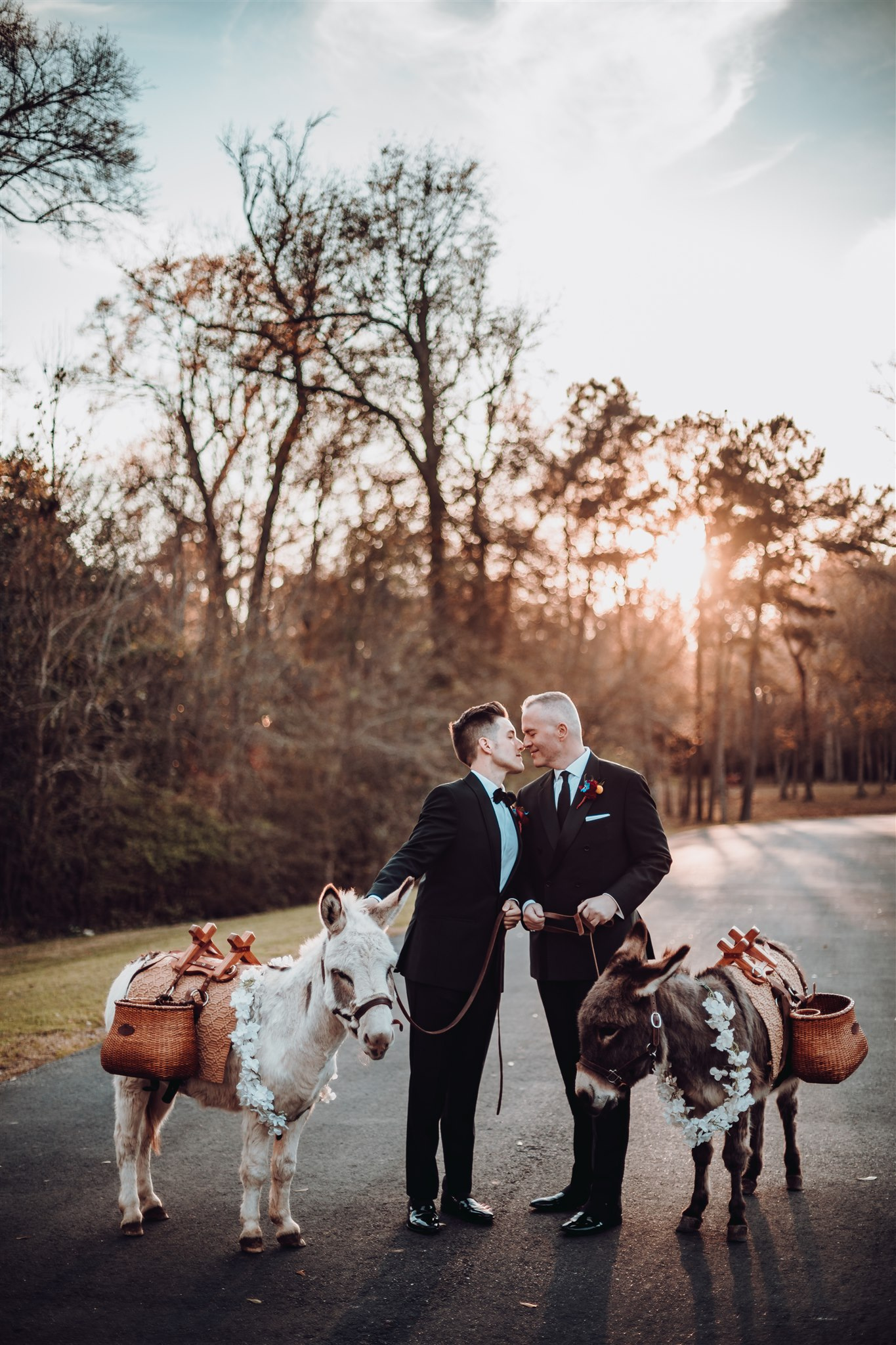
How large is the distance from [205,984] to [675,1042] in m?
2.22

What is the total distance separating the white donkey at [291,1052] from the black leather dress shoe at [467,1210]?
0.76 meters

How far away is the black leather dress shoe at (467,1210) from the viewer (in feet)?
15.9

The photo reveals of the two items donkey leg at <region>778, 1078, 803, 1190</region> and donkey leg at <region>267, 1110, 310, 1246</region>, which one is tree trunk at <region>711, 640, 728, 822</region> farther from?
donkey leg at <region>267, 1110, 310, 1246</region>

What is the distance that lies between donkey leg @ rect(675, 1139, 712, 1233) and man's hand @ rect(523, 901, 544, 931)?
1219 millimetres

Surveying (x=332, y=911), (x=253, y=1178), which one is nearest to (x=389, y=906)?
(x=332, y=911)

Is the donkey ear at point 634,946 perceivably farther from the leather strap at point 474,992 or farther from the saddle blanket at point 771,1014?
the saddle blanket at point 771,1014

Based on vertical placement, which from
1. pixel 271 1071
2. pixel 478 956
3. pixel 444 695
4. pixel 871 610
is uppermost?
pixel 871 610

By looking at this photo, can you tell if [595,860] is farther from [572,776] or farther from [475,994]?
[475,994]

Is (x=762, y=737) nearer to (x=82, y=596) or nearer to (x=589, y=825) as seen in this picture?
(x=82, y=596)

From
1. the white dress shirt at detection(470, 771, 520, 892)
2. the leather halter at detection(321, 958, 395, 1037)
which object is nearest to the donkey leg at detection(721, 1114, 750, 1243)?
the white dress shirt at detection(470, 771, 520, 892)

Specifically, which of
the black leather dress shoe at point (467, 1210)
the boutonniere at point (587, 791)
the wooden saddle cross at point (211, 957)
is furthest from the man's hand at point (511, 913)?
the black leather dress shoe at point (467, 1210)

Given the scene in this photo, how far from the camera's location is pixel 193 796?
61.9 ft

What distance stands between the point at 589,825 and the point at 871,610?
40.4 metres

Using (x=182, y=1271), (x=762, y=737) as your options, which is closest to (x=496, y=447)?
(x=182, y=1271)
